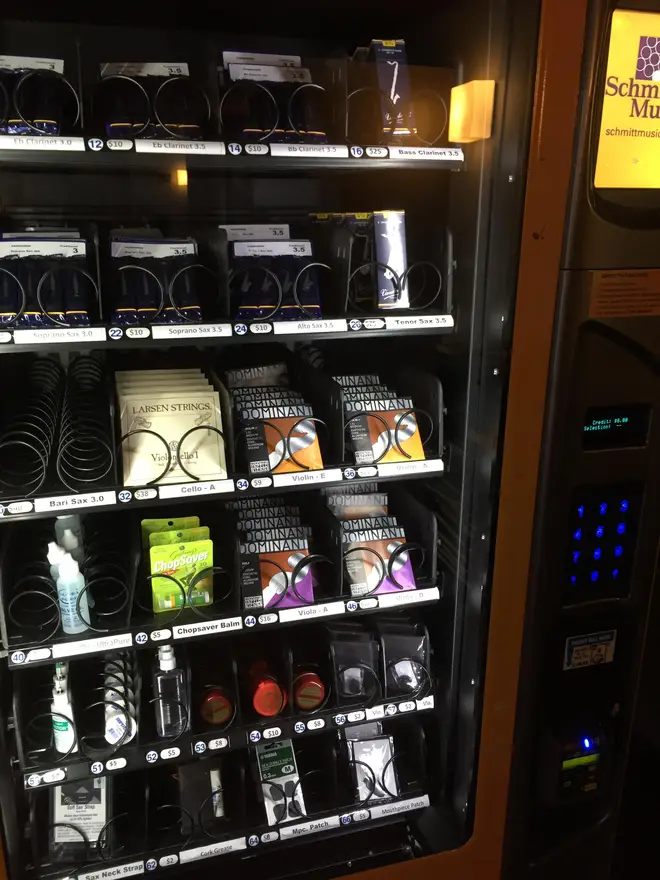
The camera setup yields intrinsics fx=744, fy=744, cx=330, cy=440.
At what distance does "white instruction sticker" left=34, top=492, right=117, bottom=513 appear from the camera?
4.44ft

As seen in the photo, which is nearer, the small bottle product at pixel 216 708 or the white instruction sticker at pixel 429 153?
the white instruction sticker at pixel 429 153

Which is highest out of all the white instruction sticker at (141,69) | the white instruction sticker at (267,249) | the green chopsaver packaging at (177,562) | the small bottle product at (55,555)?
the white instruction sticker at (141,69)

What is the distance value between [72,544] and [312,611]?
1.69 feet

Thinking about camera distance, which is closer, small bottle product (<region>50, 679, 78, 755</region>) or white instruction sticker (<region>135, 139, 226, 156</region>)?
white instruction sticker (<region>135, 139, 226, 156</region>)

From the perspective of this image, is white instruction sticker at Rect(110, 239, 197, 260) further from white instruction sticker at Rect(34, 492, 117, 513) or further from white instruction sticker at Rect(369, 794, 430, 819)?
white instruction sticker at Rect(369, 794, 430, 819)

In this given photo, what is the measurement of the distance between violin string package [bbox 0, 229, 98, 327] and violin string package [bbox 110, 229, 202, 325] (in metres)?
0.06

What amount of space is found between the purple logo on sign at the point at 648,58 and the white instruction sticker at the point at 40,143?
0.97 metres

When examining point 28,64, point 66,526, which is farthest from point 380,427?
point 28,64

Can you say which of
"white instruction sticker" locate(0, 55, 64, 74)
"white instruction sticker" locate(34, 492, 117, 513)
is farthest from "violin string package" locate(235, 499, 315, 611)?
"white instruction sticker" locate(0, 55, 64, 74)

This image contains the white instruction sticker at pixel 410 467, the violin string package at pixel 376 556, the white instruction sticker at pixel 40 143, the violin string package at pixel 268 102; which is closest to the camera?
the white instruction sticker at pixel 40 143

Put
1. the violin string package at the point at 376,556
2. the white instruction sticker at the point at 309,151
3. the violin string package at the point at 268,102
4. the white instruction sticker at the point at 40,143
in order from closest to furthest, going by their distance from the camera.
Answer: the white instruction sticker at the point at 40,143 < the white instruction sticker at the point at 309,151 < the violin string package at the point at 268,102 < the violin string package at the point at 376,556

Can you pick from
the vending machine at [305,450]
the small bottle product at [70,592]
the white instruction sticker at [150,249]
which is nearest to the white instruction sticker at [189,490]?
the vending machine at [305,450]

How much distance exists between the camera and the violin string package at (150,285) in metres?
1.44

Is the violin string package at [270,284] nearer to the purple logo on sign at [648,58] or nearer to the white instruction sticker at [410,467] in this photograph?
the white instruction sticker at [410,467]
